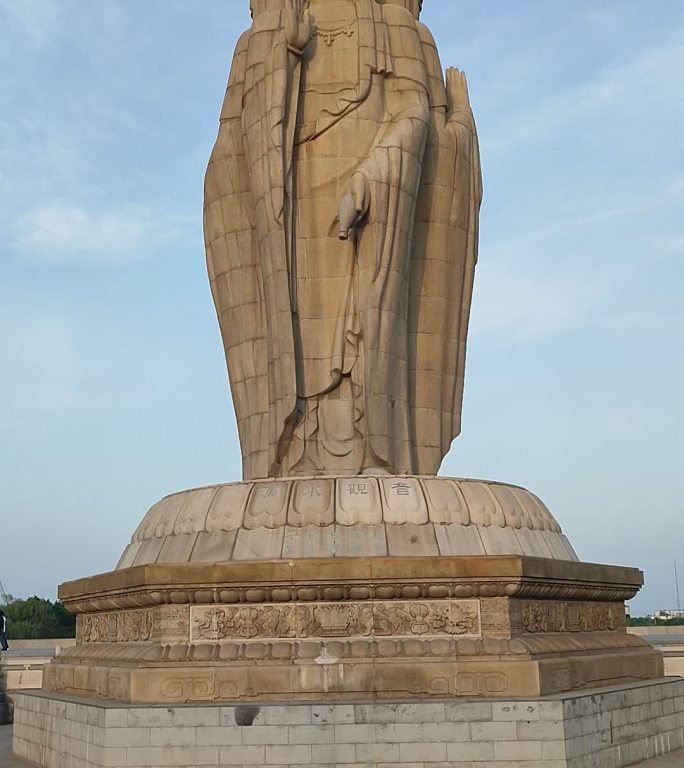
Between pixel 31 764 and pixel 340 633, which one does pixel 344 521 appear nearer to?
pixel 340 633

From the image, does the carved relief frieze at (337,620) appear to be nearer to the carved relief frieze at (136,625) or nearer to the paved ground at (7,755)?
the carved relief frieze at (136,625)

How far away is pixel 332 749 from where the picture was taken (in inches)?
304

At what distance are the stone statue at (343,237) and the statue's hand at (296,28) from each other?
2cm

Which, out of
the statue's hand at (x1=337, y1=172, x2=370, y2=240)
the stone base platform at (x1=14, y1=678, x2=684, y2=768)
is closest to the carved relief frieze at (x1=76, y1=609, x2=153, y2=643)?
the stone base platform at (x1=14, y1=678, x2=684, y2=768)

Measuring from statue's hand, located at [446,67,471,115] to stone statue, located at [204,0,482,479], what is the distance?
0.6 inches

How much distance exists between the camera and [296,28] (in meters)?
11.5

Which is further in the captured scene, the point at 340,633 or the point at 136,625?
the point at 136,625

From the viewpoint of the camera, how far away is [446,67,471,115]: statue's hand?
12602 mm

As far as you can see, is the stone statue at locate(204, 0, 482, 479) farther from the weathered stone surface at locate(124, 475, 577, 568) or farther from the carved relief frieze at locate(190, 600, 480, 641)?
the carved relief frieze at locate(190, 600, 480, 641)

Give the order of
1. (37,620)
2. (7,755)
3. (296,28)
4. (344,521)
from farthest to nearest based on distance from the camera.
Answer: (37,620), (296,28), (7,755), (344,521)

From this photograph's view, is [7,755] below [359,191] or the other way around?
below

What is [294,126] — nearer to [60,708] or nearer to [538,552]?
[538,552]

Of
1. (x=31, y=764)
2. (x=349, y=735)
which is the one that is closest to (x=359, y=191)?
(x=349, y=735)

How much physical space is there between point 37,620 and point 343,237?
33.3 m
